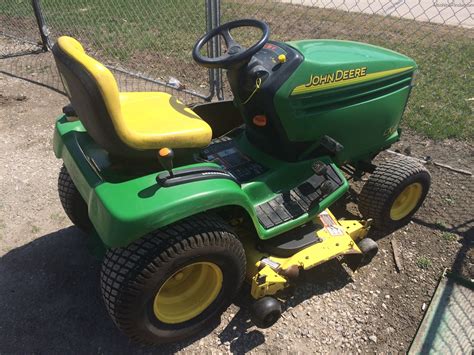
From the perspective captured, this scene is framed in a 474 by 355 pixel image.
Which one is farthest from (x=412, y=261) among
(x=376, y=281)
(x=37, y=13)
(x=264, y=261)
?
(x=37, y=13)

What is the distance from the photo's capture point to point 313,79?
2.44 metres

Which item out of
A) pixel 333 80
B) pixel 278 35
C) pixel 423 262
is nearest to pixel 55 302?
pixel 333 80

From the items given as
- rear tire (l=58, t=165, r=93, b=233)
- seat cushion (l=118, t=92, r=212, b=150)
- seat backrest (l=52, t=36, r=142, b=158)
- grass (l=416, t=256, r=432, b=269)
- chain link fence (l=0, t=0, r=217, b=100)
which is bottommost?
chain link fence (l=0, t=0, r=217, b=100)

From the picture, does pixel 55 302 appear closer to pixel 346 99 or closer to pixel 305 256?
pixel 305 256

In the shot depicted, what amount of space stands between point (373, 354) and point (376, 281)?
515mm

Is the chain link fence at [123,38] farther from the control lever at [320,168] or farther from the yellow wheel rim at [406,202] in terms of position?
the yellow wheel rim at [406,202]

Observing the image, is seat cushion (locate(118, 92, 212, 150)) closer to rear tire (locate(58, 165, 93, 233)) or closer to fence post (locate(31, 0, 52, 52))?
rear tire (locate(58, 165, 93, 233))

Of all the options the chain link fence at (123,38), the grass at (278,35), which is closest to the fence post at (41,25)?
the chain link fence at (123,38)

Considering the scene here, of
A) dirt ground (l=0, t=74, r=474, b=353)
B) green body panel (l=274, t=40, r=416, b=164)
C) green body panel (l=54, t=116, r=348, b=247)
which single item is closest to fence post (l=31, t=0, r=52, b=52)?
dirt ground (l=0, t=74, r=474, b=353)

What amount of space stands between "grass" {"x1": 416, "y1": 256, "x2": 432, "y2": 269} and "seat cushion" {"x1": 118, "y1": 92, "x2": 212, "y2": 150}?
5.44 ft

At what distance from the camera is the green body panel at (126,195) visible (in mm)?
1774

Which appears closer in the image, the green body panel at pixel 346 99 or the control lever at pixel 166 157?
the control lever at pixel 166 157

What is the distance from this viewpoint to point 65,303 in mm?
2461

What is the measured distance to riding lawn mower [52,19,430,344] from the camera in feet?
6.08
